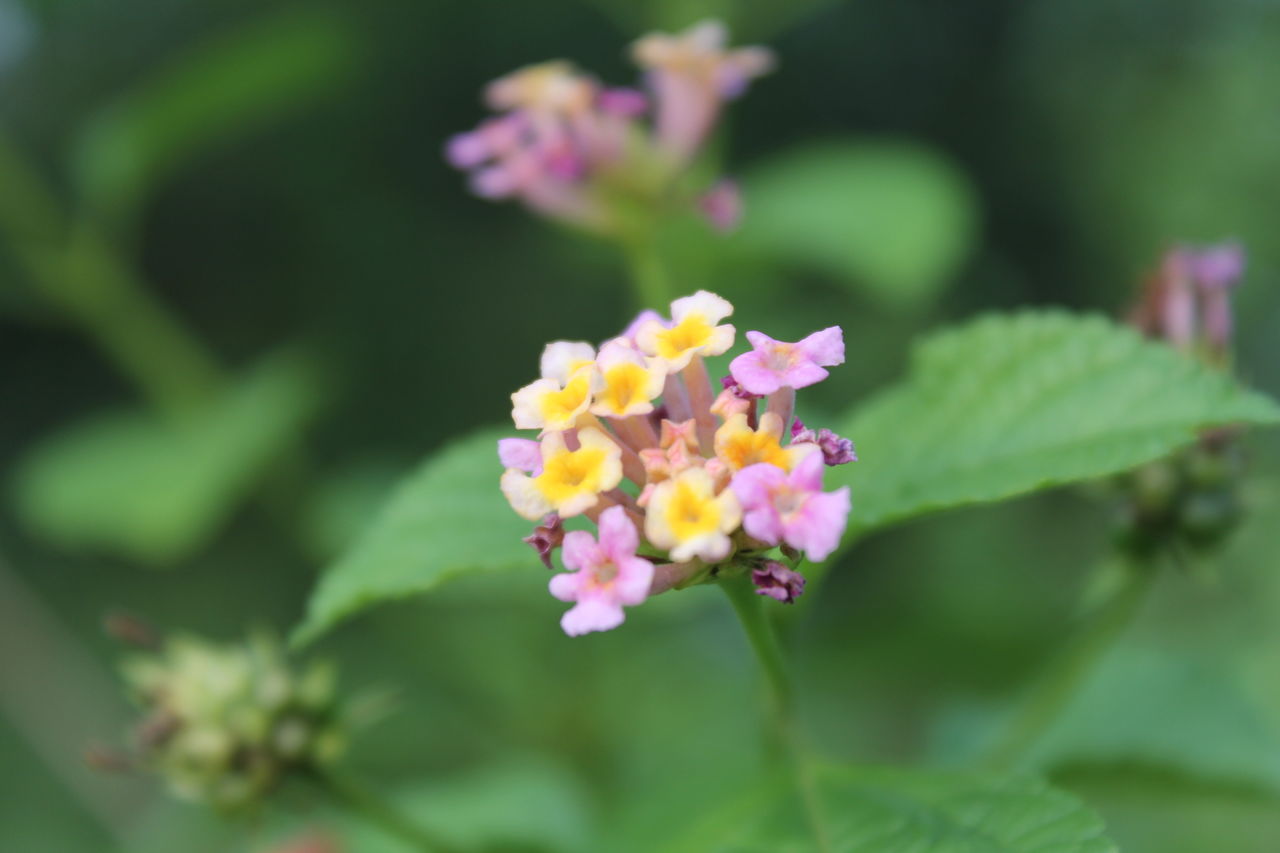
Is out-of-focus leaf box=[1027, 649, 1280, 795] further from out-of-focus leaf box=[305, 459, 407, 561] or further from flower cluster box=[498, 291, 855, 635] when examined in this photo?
out-of-focus leaf box=[305, 459, 407, 561]

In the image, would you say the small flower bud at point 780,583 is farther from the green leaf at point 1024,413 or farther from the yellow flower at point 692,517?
the green leaf at point 1024,413

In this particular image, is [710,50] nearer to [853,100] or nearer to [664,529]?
[664,529]

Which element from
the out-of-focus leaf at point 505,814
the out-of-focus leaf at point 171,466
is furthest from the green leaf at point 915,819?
the out-of-focus leaf at point 171,466

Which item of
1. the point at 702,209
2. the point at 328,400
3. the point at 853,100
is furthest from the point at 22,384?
the point at 702,209

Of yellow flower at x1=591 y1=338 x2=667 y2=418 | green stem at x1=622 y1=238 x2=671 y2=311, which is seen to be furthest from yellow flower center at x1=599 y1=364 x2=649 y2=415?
green stem at x1=622 y1=238 x2=671 y2=311

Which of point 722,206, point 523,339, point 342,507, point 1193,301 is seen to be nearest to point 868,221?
point 722,206

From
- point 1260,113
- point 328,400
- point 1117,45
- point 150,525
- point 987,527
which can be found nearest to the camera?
point 150,525
